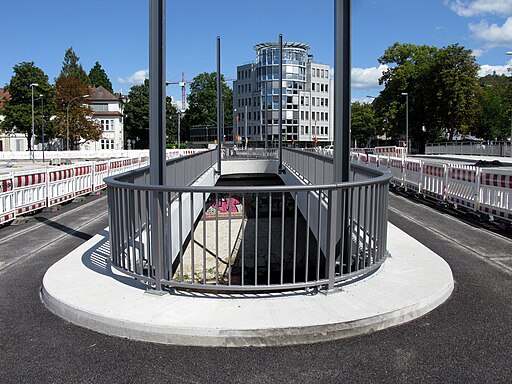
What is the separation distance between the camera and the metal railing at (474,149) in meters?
52.4

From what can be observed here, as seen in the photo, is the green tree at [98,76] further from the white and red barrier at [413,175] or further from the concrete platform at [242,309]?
the concrete platform at [242,309]

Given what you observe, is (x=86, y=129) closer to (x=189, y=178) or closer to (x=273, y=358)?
(x=189, y=178)

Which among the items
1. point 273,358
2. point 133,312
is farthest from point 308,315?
point 133,312

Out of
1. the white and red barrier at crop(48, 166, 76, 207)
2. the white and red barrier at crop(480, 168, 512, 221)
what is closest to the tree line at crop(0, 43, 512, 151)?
the white and red barrier at crop(480, 168, 512, 221)

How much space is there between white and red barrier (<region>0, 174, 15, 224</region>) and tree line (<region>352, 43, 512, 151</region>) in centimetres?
5617

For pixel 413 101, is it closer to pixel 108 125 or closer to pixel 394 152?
pixel 394 152

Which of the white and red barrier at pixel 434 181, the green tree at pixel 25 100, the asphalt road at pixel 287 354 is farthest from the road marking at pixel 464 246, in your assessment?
the green tree at pixel 25 100

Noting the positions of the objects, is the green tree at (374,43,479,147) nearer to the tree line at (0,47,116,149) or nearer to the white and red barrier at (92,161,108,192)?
the tree line at (0,47,116,149)

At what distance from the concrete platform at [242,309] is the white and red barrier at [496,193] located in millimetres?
5589

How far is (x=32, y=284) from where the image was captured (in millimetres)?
6273

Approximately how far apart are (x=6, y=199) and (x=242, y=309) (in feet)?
29.0

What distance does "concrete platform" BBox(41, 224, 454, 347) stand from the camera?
427cm

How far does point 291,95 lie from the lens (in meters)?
111

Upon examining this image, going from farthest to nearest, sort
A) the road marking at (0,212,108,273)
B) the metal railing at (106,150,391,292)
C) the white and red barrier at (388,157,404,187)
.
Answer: the white and red barrier at (388,157,404,187)
the road marking at (0,212,108,273)
the metal railing at (106,150,391,292)
